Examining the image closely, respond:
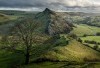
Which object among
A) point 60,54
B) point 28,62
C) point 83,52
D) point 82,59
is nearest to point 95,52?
point 83,52

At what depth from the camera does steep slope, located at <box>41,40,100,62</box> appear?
83.2m

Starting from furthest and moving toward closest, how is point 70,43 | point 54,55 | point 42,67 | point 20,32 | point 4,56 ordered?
1. point 70,43
2. point 4,56
3. point 54,55
4. point 20,32
5. point 42,67

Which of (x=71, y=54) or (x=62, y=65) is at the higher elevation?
(x=62, y=65)

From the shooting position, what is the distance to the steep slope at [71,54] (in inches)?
3278

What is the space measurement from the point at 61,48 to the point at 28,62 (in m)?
22.2

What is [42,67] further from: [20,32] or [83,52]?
[83,52]

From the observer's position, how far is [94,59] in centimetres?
9575

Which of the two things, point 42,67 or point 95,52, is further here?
point 95,52

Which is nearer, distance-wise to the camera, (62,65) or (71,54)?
(62,65)

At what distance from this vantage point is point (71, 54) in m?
90.9

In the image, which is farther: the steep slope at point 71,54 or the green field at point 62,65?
the steep slope at point 71,54

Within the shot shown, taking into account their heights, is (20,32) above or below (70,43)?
above

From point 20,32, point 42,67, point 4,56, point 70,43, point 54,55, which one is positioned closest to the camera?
point 42,67

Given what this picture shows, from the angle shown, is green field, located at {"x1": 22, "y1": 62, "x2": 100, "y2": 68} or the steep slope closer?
green field, located at {"x1": 22, "y1": 62, "x2": 100, "y2": 68}
